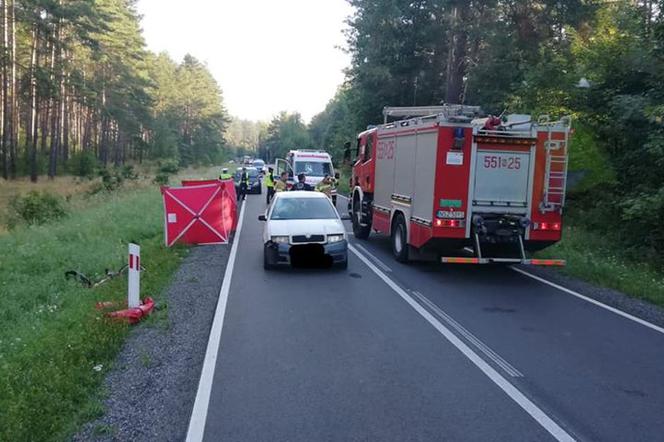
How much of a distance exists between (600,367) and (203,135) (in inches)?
3982

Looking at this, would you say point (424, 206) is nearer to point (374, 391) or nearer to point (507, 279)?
point (507, 279)

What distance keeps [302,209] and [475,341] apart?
6479 millimetres

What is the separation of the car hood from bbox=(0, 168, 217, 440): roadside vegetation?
2.20m

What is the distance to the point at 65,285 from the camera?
36.7 ft

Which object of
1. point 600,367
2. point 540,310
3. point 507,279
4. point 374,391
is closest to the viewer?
point 374,391

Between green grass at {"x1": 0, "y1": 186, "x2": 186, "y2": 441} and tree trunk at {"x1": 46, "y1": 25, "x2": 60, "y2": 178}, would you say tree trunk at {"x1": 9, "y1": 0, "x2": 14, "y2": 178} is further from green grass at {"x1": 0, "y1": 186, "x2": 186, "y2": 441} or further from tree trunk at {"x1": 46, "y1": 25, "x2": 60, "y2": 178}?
green grass at {"x1": 0, "y1": 186, "x2": 186, "y2": 441}

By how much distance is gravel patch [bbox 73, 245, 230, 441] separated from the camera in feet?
16.8

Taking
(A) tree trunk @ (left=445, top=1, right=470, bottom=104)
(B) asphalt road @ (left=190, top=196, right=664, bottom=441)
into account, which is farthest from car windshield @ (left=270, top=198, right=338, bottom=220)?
(A) tree trunk @ (left=445, top=1, right=470, bottom=104)

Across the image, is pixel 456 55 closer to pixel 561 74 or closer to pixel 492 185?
pixel 561 74

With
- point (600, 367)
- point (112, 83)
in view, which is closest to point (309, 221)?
point (600, 367)

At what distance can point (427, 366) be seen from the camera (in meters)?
6.67

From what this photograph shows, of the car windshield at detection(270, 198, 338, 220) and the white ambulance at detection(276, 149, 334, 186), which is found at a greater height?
the white ambulance at detection(276, 149, 334, 186)

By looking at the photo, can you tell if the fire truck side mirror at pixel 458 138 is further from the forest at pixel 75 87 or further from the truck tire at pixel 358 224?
the forest at pixel 75 87

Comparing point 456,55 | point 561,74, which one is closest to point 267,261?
point 561,74
